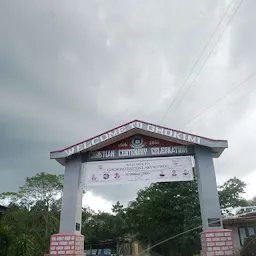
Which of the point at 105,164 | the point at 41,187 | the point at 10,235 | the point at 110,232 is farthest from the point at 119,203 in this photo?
the point at 105,164

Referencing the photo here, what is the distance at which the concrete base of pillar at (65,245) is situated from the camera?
7320mm

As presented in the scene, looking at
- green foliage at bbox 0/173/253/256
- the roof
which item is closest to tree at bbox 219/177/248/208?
green foliage at bbox 0/173/253/256

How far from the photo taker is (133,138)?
892cm

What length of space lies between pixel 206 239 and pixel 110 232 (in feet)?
77.9

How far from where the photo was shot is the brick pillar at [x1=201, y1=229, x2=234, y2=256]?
6887mm

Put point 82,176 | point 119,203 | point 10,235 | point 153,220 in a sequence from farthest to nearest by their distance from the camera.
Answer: point 119,203 → point 153,220 → point 10,235 → point 82,176

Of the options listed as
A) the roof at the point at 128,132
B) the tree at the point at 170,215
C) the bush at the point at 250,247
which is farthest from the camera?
the tree at the point at 170,215

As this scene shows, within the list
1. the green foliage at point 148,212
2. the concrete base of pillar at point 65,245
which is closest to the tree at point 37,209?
the green foliage at point 148,212

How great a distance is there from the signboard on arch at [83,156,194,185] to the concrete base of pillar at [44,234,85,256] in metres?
1.71

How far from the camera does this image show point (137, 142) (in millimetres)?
8859

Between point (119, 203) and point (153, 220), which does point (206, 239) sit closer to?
point (153, 220)

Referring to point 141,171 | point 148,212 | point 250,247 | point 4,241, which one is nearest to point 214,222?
point 250,247

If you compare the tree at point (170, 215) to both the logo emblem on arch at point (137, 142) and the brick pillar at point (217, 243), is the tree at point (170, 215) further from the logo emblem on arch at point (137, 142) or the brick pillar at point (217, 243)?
the brick pillar at point (217, 243)

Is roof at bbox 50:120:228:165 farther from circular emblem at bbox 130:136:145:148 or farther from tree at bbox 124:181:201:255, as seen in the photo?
tree at bbox 124:181:201:255
